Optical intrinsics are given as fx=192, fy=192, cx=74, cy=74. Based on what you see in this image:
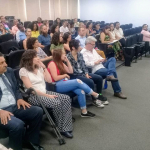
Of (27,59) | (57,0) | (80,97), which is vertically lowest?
(80,97)

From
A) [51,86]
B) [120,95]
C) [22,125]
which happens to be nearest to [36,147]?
[22,125]

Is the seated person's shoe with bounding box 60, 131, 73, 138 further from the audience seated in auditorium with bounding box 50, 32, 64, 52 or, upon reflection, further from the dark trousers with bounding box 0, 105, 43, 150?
the audience seated in auditorium with bounding box 50, 32, 64, 52

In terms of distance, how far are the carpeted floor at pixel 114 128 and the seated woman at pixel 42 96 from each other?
177 millimetres

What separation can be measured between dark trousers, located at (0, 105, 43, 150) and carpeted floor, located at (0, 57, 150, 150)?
252mm

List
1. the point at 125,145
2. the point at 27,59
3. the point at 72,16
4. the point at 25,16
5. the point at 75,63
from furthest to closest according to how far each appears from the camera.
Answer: the point at 72,16 < the point at 25,16 < the point at 75,63 < the point at 27,59 < the point at 125,145

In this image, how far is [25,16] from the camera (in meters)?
10.2

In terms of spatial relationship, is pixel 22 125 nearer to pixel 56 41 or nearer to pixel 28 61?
pixel 28 61

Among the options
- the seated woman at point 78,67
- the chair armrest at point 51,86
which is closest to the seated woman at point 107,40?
the seated woman at point 78,67

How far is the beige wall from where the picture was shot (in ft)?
31.3

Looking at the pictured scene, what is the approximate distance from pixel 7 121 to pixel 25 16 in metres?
9.36

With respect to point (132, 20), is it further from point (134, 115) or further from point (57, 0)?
point (134, 115)

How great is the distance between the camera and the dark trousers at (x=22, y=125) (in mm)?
1783

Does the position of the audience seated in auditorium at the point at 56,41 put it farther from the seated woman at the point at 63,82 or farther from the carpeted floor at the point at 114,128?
the carpeted floor at the point at 114,128

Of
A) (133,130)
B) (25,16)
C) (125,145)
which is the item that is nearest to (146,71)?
(133,130)
